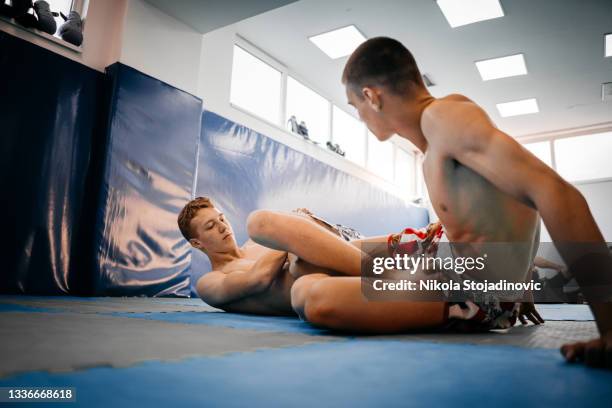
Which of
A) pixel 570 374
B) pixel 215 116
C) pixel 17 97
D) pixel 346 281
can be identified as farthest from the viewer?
pixel 215 116

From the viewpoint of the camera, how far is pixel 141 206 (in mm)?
3729

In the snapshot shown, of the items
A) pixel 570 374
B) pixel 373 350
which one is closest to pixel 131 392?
pixel 373 350

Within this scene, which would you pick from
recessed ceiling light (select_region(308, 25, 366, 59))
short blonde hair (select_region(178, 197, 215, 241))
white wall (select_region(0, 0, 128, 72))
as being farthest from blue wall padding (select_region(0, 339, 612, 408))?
recessed ceiling light (select_region(308, 25, 366, 59))

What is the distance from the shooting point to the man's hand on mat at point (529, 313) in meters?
1.92

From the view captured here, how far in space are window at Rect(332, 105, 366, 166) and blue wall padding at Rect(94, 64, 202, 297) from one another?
12.8 feet

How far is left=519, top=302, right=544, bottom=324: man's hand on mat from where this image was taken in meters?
1.92

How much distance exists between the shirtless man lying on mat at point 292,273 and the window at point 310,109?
4255 millimetres

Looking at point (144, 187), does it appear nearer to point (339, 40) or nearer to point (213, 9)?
point (213, 9)

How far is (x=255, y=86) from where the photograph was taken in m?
5.99

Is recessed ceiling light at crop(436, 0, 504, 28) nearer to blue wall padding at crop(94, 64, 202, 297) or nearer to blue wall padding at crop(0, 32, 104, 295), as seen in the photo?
blue wall padding at crop(94, 64, 202, 297)

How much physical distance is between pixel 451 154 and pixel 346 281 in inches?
20.7

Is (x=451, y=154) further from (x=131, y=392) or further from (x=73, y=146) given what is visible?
(x=73, y=146)

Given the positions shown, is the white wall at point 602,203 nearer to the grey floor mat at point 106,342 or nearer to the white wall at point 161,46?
the white wall at point 161,46

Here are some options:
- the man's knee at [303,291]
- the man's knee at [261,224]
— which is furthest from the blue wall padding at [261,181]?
the man's knee at [303,291]
